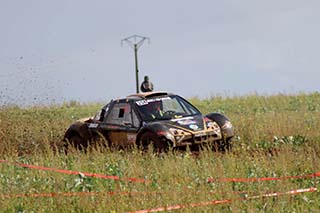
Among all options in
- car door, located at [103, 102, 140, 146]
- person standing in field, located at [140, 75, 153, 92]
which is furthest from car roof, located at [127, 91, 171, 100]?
person standing in field, located at [140, 75, 153, 92]

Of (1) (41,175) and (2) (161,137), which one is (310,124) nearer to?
(2) (161,137)

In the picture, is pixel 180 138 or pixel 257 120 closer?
pixel 180 138

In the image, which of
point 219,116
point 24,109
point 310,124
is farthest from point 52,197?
point 24,109

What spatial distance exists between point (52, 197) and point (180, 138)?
469 centimetres

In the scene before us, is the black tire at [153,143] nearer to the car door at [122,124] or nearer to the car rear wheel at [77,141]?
the car door at [122,124]

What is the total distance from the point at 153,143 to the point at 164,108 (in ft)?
4.71

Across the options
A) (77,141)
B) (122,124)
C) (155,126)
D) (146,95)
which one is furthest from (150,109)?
(77,141)

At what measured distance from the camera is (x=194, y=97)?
3419 cm

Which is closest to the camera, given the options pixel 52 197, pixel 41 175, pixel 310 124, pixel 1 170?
pixel 52 197

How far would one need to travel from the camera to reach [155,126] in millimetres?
13164

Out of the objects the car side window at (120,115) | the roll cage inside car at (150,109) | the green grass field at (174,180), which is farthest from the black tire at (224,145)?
the car side window at (120,115)

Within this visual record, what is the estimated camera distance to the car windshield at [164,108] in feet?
45.9

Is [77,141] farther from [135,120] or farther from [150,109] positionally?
[150,109]

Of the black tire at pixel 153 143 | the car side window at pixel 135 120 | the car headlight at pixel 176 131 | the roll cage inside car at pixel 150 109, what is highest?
the roll cage inside car at pixel 150 109
